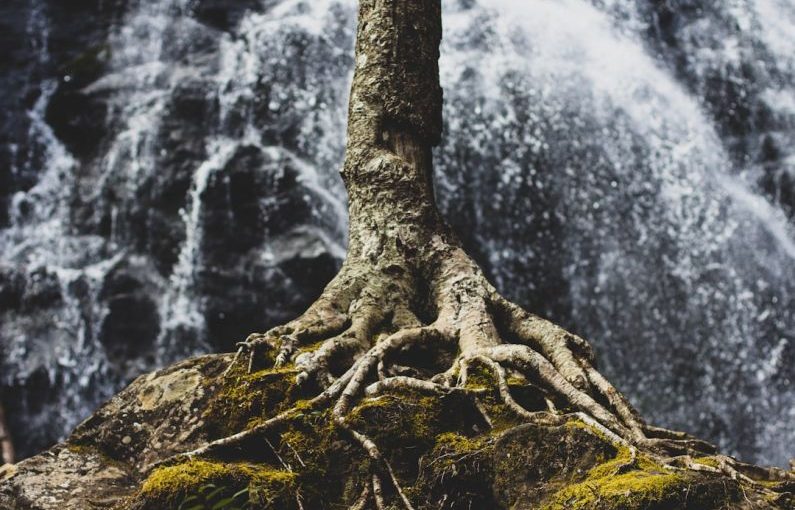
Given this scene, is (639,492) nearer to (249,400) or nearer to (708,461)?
(708,461)

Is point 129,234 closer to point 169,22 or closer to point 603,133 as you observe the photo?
point 169,22

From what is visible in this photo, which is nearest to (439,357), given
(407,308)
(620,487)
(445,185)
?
(407,308)

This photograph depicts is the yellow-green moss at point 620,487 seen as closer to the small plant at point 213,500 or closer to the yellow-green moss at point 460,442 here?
the yellow-green moss at point 460,442

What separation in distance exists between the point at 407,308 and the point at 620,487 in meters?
2.17

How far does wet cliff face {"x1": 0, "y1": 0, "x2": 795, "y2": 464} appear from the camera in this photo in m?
12.5

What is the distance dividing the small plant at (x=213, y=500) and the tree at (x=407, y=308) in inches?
17.1

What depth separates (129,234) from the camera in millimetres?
13141

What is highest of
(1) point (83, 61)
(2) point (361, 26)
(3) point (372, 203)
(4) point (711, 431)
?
(1) point (83, 61)

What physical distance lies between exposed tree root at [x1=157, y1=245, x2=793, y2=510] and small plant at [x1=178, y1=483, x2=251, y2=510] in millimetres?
392

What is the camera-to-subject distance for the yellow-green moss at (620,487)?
2.06m

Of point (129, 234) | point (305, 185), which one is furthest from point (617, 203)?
point (129, 234)

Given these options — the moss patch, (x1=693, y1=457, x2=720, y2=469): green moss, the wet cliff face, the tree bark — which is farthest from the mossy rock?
the wet cliff face

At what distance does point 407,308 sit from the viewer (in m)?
4.16

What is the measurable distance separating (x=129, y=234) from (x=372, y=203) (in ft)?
32.7
